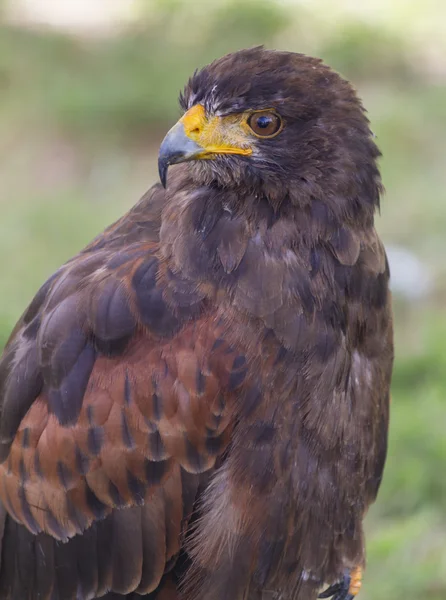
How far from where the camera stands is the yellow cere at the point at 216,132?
3574 millimetres

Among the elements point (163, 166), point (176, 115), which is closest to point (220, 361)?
point (163, 166)

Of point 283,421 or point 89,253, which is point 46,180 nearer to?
point 89,253

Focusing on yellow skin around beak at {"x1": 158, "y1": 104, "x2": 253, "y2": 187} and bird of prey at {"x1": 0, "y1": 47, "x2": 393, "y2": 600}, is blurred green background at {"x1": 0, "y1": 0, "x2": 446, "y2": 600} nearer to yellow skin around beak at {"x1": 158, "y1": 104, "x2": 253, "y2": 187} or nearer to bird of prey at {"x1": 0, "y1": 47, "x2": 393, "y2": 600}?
bird of prey at {"x1": 0, "y1": 47, "x2": 393, "y2": 600}

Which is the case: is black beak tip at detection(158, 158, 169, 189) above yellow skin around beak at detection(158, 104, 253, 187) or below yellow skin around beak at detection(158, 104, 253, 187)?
below

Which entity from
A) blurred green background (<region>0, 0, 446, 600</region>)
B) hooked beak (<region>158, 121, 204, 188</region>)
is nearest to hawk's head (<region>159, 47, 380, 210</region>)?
hooked beak (<region>158, 121, 204, 188</region>)

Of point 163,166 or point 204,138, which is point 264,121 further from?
point 163,166

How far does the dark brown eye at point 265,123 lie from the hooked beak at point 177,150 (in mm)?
179

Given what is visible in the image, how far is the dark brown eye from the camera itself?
354cm

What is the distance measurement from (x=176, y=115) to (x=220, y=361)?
6.02m

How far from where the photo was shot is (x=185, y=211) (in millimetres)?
3637

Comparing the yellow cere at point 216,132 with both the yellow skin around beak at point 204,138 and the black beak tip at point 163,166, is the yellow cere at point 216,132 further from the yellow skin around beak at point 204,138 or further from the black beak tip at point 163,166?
the black beak tip at point 163,166

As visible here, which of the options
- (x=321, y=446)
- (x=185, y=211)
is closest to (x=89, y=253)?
(x=185, y=211)

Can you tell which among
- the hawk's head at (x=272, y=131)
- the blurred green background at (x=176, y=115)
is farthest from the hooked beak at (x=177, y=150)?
the blurred green background at (x=176, y=115)

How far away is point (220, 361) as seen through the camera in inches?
138
